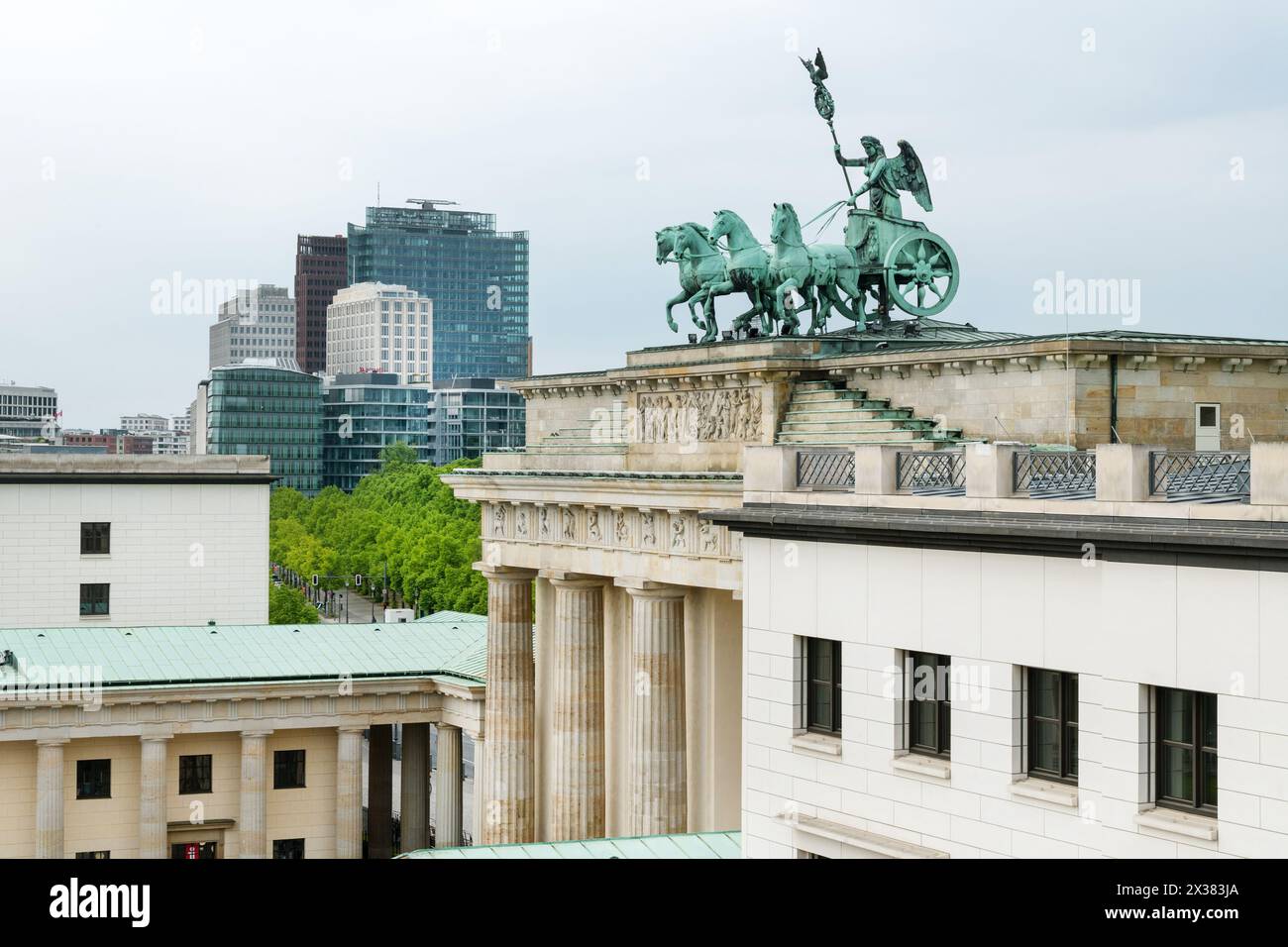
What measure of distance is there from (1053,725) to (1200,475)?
5512 mm

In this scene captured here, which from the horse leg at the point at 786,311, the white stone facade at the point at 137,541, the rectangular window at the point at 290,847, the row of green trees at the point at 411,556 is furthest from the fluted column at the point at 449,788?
the row of green trees at the point at 411,556

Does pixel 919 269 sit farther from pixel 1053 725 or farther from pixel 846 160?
pixel 1053 725

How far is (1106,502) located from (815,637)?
787cm

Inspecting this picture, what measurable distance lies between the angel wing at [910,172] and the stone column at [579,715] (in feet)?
62.2

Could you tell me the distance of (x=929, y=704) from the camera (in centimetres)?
3491

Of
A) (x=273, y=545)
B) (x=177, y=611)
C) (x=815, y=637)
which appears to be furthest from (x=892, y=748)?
(x=273, y=545)

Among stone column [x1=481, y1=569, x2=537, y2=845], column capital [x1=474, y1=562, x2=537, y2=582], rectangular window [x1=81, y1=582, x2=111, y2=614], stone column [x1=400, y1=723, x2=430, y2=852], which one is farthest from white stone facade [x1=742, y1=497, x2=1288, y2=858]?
rectangular window [x1=81, y1=582, x2=111, y2=614]

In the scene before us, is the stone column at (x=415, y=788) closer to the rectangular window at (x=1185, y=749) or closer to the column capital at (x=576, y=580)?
the column capital at (x=576, y=580)

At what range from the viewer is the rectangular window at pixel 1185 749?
97.2ft

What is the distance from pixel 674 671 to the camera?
64562 mm

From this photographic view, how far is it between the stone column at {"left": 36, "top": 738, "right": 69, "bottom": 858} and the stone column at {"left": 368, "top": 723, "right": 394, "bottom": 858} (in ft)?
50.8

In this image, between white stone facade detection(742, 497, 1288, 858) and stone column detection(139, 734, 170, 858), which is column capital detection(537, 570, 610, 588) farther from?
white stone facade detection(742, 497, 1288, 858)

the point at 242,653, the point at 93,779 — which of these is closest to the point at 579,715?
the point at 242,653
